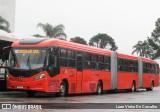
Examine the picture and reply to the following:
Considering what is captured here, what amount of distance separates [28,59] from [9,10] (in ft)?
300

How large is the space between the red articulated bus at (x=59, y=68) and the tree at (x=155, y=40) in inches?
2929

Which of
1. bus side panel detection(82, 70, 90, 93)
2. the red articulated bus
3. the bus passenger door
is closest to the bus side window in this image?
the red articulated bus

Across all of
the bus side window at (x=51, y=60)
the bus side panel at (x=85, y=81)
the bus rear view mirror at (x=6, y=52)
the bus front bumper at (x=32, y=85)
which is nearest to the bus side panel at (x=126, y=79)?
the bus side panel at (x=85, y=81)

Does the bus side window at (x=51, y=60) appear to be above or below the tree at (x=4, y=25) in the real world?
below

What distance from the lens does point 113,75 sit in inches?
1197

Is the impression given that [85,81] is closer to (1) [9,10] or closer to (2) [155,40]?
(2) [155,40]

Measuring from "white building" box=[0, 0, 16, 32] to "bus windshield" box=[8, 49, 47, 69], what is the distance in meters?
87.0

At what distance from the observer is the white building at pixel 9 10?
108m

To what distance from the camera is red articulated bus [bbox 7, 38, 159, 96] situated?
2084 cm

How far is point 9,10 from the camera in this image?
11075 centimetres

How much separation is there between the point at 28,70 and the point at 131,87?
49.3 feet

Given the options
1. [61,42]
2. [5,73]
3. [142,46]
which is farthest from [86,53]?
[142,46]

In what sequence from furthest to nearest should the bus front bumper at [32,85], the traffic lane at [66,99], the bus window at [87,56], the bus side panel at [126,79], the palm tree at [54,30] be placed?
the palm tree at [54,30] < the bus side panel at [126,79] < the bus window at [87,56] < the bus front bumper at [32,85] < the traffic lane at [66,99]

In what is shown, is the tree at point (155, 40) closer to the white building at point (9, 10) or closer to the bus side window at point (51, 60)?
the white building at point (9, 10)
